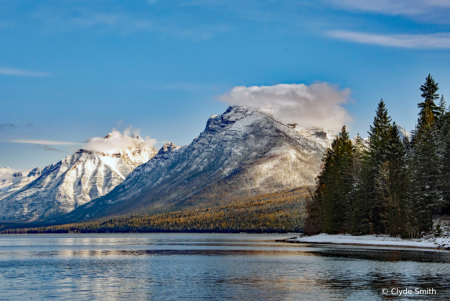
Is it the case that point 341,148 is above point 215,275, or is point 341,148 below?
above

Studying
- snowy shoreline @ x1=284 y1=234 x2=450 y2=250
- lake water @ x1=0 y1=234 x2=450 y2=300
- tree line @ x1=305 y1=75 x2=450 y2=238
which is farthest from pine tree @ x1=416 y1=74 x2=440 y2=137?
lake water @ x1=0 y1=234 x2=450 y2=300

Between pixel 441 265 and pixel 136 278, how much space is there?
33.6m

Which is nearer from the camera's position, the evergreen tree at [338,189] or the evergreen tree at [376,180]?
the evergreen tree at [376,180]

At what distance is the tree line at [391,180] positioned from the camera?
88938mm

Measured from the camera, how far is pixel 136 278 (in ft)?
160

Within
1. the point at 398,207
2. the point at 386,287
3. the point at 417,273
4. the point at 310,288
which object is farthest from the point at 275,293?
the point at 398,207

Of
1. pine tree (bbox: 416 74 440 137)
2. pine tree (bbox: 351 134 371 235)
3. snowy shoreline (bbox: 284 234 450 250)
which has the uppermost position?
pine tree (bbox: 416 74 440 137)

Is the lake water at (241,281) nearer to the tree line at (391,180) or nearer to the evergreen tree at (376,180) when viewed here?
the tree line at (391,180)

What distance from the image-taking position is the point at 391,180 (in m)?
96.4

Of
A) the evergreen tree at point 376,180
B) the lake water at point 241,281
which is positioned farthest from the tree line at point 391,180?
the lake water at point 241,281

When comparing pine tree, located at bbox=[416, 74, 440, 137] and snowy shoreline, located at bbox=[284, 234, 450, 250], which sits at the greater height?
pine tree, located at bbox=[416, 74, 440, 137]

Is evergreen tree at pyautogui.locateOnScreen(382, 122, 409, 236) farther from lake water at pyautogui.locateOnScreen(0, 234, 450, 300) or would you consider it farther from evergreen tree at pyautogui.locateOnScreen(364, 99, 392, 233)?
lake water at pyautogui.locateOnScreen(0, 234, 450, 300)

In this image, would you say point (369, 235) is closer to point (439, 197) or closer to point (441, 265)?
point (439, 197)

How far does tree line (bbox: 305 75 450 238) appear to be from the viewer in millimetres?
88938
